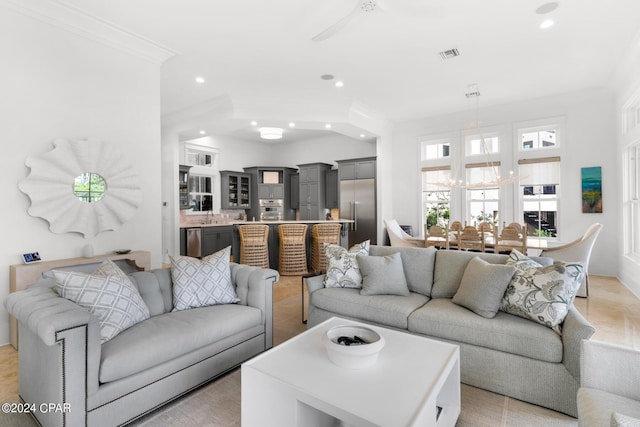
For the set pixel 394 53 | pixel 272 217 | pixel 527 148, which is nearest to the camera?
pixel 394 53

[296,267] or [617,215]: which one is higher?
[617,215]

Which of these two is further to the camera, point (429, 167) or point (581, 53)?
point (429, 167)

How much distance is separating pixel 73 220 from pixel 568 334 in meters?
4.30

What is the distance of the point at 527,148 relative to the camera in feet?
20.5

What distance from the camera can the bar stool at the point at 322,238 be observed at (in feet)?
19.2

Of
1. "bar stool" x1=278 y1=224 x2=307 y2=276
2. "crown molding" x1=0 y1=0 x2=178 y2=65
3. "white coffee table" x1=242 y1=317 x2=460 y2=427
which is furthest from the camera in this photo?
"bar stool" x1=278 y1=224 x2=307 y2=276

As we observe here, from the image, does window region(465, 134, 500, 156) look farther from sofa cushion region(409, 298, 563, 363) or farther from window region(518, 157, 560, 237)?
sofa cushion region(409, 298, 563, 363)

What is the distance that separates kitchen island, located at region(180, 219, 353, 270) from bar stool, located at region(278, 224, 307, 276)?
0.20 m

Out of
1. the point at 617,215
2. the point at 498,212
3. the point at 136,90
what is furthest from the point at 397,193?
the point at 136,90

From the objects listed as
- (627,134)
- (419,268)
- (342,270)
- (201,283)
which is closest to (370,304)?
(342,270)

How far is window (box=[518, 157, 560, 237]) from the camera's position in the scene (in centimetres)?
599

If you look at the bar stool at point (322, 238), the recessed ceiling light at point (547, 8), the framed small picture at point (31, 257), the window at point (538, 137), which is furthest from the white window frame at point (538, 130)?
the framed small picture at point (31, 257)

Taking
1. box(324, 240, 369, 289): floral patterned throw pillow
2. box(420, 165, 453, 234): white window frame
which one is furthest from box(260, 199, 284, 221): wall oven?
box(324, 240, 369, 289): floral patterned throw pillow

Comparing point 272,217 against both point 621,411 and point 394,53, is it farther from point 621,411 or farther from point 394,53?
point 621,411
